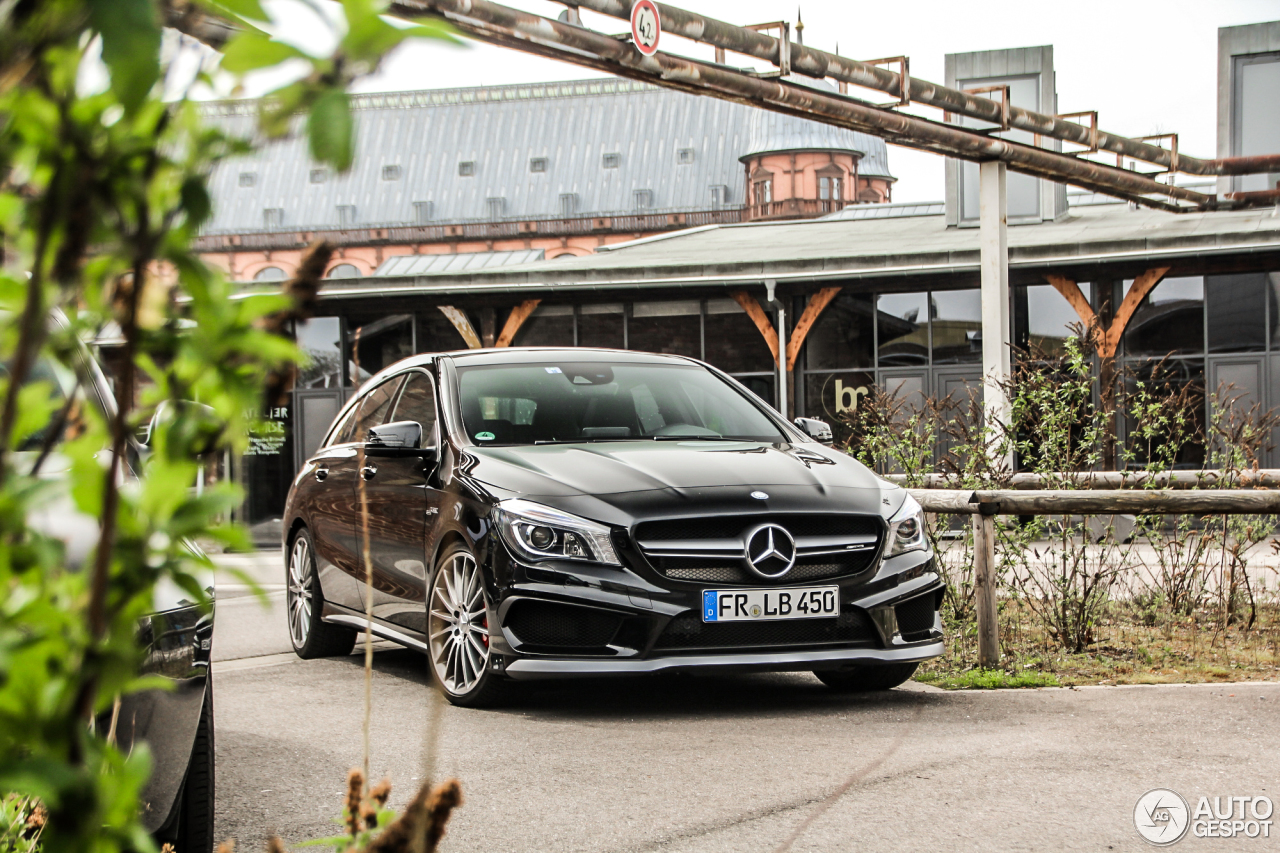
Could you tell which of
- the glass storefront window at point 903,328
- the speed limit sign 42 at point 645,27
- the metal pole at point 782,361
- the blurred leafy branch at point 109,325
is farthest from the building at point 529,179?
the blurred leafy branch at point 109,325

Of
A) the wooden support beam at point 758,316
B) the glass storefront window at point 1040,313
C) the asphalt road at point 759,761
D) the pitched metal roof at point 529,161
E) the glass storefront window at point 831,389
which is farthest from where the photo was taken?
the pitched metal roof at point 529,161

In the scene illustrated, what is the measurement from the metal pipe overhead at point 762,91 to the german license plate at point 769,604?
15.4ft

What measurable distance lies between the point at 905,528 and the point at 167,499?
18.1 ft

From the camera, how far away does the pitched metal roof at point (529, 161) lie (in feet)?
246

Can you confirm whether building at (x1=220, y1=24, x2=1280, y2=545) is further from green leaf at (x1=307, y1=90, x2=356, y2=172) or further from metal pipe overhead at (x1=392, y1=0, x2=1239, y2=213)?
green leaf at (x1=307, y1=90, x2=356, y2=172)

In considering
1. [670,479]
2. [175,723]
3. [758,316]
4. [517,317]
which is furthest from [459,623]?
[517,317]

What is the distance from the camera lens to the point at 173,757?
10.8 ft

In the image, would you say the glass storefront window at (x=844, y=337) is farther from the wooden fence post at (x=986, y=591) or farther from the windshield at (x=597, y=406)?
the wooden fence post at (x=986, y=591)

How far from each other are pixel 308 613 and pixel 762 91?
1007 centimetres

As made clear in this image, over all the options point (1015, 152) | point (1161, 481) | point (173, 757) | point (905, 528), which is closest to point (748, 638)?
point (905, 528)

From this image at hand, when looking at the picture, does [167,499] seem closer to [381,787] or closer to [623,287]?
[381,787]

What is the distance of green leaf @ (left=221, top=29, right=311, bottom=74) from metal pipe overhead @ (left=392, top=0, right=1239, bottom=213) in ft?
26.5

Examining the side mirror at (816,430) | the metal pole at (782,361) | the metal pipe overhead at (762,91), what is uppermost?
the metal pipe overhead at (762,91)

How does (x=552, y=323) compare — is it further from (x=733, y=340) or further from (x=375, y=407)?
(x=375, y=407)
